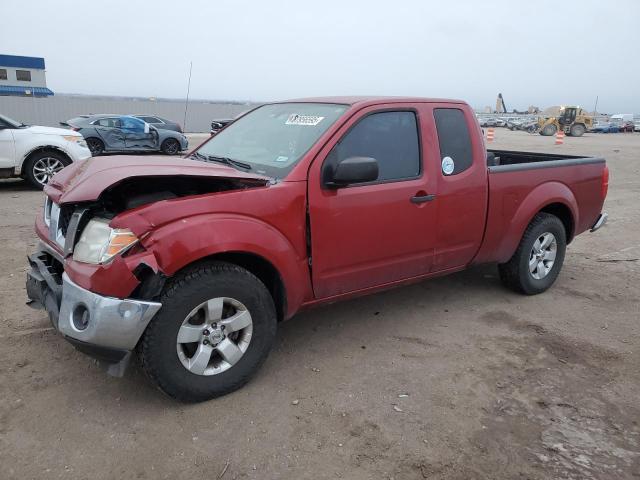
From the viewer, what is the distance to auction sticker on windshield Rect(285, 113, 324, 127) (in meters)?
3.68

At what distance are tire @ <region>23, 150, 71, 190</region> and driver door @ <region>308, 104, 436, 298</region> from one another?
8006 millimetres

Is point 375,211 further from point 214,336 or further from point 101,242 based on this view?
point 101,242

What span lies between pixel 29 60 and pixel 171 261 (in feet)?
159

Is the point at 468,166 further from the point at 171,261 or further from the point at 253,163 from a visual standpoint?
the point at 171,261

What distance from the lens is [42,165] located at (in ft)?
32.3

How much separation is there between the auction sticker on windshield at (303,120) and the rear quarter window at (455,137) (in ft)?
3.16

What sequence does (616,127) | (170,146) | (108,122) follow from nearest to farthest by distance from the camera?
1. (108,122)
2. (170,146)
3. (616,127)

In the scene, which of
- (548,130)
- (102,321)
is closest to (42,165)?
(102,321)

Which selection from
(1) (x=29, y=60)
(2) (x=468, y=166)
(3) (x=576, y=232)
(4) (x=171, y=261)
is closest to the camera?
(4) (x=171, y=261)

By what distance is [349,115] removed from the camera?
11.8 ft

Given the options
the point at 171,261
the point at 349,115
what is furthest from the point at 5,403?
the point at 349,115

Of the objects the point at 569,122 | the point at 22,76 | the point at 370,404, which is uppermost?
the point at 22,76

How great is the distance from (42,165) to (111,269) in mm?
8363

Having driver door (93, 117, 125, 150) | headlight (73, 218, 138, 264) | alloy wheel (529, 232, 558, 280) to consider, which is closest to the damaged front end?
headlight (73, 218, 138, 264)
